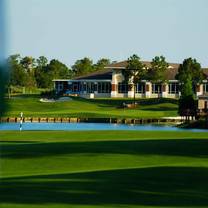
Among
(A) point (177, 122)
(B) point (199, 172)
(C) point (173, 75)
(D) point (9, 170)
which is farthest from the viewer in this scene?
(C) point (173, 75)

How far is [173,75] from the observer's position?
11438cm

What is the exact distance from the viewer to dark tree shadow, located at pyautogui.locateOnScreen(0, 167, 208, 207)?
1177 cm

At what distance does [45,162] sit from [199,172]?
607cm

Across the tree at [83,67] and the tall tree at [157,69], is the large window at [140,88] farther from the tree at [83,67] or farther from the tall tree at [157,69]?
the tree at [83,67]

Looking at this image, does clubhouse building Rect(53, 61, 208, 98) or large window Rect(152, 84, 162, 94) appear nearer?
clubhouse building Rect(53, 61, 208, 98)

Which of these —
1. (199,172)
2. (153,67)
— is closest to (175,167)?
(199,172)

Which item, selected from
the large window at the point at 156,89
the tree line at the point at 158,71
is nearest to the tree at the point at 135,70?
the tree line at the point at 158,71

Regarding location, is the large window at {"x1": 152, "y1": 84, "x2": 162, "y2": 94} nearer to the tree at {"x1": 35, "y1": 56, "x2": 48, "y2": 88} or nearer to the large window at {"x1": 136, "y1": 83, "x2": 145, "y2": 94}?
the large window at {"x1": 136, "y1": 83, "x2": 145, "y2": 94}

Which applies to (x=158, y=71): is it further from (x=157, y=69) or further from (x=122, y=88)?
(x=122, y=88)

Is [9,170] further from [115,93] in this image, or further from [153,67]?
[115,93]

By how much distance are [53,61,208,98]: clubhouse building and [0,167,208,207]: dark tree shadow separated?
93.0 m

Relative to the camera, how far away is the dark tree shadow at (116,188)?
11.8 metres

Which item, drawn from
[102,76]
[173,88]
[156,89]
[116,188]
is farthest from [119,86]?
[116,188]

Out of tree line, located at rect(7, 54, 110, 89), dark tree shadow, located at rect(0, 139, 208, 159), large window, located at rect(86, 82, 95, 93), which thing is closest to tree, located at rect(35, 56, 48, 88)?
tree line, located at rect(7, 54, 110, 89)
